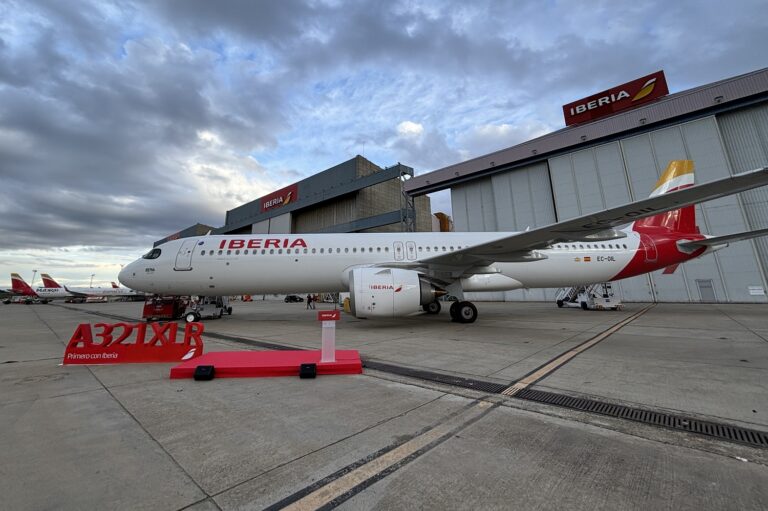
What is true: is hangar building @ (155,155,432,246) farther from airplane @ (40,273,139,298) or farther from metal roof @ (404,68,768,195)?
airplane @ (40,273,139,298)

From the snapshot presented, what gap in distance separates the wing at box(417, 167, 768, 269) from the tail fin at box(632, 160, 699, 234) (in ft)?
21.3

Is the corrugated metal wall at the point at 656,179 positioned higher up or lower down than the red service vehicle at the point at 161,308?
higher up

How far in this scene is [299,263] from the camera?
10195 millimetres

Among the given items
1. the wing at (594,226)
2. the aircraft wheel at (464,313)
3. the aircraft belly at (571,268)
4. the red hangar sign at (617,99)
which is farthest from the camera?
the red hangar sign at (617,99)

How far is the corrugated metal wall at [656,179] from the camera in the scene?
16.0m

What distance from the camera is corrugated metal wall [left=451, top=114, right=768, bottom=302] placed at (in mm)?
15977

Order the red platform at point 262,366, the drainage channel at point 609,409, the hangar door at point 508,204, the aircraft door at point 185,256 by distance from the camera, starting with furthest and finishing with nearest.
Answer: the hangar door at point 508,204 < the aircraft door at point 185,256 < the red platform at point 262,366 < the drainage channel at point 609,409

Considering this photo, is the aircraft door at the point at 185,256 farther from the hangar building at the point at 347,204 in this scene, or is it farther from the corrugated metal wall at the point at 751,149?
the corrugated metal wall at the point at 751,149

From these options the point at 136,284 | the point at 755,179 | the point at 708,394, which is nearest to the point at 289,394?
the point at 708,394

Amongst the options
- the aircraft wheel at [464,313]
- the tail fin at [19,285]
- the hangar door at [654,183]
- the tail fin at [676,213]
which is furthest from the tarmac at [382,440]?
the tail fin at [19,285]

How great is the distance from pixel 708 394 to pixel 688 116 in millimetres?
22583

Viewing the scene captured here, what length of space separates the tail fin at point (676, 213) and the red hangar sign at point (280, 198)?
33952 mm

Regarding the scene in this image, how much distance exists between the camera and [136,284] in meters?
10.2

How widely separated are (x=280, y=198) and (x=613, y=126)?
3536 centimetres
